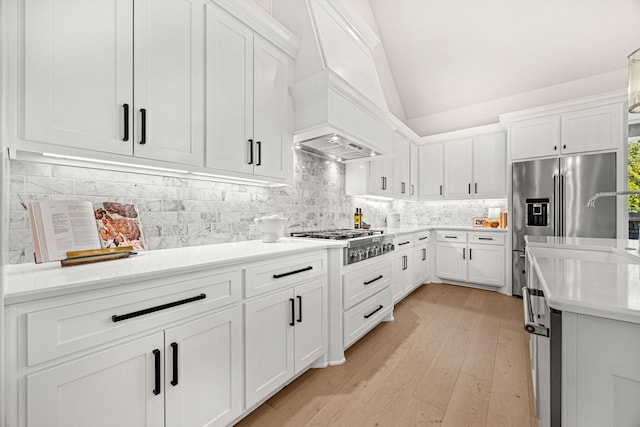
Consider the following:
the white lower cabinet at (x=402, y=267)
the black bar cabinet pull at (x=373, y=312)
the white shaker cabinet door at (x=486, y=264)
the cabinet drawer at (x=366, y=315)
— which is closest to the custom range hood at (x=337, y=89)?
the white lower cabinet at (x=402, y=267)

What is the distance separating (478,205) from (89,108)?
5115 mm

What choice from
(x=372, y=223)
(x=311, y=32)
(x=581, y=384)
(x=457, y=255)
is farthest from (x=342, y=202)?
(x=581, y=384)

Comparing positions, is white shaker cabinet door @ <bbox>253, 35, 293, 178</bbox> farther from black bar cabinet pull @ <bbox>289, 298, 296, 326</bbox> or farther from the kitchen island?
the kitchen island

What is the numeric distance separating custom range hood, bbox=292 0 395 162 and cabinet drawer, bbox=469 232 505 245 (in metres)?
2.12

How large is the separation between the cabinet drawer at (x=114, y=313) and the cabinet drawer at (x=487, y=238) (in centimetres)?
397

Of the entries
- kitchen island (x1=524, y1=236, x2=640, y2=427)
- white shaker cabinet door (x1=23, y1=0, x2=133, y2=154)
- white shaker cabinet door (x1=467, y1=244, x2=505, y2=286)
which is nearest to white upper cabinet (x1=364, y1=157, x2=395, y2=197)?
white shaker cabinet door (x1=467, y1=244, x2=505, y2=286)

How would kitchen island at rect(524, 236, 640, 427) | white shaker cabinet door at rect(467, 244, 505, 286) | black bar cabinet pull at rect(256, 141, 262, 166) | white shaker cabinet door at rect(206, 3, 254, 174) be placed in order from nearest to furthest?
1. kitchen island at rect(524, 236, 640, 427)
2. white shaker cabinet door at rect(206, 3, 254, 174)
3. black bar cabinet pull at rect(256, 141, 262, 166)
4. white shaker cabinet door at rect(467, 244, 505, 286)

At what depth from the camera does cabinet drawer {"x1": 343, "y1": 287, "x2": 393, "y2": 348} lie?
226cm

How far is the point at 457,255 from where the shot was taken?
4.32m

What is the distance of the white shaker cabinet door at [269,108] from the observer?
2068 mm

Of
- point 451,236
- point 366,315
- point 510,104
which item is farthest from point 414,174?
point 366,315

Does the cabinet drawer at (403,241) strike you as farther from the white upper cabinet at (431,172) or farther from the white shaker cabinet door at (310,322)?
the white shaker cabinet door at (310,322)

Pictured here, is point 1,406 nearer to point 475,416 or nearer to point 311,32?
point 475,416

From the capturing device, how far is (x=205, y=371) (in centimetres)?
129
